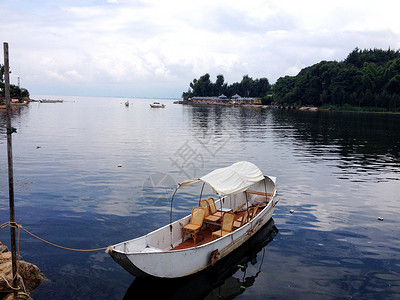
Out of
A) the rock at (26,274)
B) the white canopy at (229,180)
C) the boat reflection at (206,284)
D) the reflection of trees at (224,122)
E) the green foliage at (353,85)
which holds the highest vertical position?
the green foliage at (353,85)

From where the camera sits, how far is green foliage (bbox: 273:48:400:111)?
13525 centimetres

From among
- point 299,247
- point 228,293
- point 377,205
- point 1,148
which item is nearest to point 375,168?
Answer: point 377,205

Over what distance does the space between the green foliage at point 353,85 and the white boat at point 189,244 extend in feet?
447

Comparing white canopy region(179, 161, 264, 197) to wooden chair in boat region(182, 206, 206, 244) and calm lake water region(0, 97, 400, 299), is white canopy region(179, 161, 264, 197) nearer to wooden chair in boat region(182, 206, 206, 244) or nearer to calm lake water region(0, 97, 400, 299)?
wooden chair in boat region(182, 206, 206, 244)

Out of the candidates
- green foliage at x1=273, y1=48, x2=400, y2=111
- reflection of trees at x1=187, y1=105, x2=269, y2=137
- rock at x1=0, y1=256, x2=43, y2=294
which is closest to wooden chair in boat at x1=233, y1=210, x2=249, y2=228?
rock at x1=0, y1=256, x2=43, y2=294

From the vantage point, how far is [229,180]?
15.3 metres

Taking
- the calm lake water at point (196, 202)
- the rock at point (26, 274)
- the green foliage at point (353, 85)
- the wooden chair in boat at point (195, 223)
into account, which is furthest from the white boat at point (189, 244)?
the green foliage at point (353, 85)

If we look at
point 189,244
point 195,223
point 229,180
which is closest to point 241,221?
point 229,180

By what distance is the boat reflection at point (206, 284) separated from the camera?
12.1 metres

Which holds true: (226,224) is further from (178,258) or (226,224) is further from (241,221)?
(178,258)

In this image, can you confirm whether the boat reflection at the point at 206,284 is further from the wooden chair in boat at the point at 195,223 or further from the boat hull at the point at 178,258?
the wooden chair in boat at the point at 195,223

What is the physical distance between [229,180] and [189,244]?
3.36 m

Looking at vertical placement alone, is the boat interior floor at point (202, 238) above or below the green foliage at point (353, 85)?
below

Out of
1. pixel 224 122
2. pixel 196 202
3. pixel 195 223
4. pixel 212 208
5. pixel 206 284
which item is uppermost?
pixel 224 122
